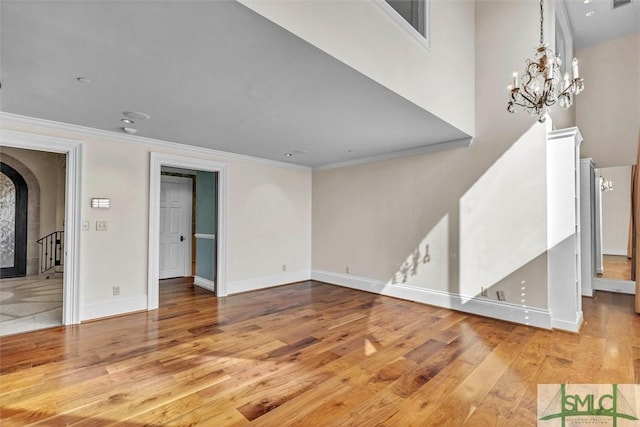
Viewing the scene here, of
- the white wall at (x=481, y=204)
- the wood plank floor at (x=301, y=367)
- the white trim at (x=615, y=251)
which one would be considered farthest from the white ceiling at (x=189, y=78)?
the white trim at (x=615, y=251)

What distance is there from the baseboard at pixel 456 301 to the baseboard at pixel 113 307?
131 inches

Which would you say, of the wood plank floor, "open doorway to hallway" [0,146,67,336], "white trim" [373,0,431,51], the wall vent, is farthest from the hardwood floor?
"open doorway to hallway" [0,146,67,336]

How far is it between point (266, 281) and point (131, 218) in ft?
8.22

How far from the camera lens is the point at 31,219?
277 inches

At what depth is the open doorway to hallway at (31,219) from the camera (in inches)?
262

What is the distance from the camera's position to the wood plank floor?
204 centimetres

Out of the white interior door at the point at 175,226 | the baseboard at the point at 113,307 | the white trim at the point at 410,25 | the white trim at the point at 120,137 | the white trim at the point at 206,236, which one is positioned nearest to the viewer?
the white trim at the point at 410,25

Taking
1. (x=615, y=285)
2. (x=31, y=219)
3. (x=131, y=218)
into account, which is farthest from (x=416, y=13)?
(x=31, y=219)

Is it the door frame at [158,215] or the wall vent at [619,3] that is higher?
the wall vent at [619,3]

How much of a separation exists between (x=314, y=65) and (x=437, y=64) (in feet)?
6.36

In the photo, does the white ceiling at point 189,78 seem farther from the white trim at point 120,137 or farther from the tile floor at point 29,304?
the tile floor at point 29,304

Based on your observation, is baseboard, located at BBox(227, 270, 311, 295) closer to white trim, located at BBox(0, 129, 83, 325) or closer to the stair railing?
white trim, located at BBox(0, 129, 83, 325)

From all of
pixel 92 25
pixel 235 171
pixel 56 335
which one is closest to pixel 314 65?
pixel 92 25

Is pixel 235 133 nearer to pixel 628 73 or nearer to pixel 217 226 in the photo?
pixel 217 226
